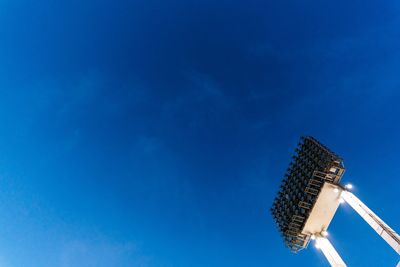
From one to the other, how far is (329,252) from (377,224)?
15.2m

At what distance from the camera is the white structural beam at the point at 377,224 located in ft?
119

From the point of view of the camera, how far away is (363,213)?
144ft

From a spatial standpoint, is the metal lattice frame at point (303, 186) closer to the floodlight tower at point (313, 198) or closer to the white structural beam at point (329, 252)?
the floodlight tower at point (313, 198)

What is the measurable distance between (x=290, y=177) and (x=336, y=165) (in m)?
12.1

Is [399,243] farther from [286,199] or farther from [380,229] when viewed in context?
[286,199]

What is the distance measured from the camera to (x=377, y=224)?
4031 cm

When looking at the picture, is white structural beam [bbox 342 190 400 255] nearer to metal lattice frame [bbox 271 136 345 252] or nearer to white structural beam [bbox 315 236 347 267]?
metal lattice frame [bbox 271 136 345 252]

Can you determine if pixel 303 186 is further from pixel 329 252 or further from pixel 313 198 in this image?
pixel 329 252

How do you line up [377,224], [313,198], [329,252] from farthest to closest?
[313,198] → [329,252] → [377,224]

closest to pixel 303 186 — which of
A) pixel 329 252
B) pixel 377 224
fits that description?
pixel 329 252

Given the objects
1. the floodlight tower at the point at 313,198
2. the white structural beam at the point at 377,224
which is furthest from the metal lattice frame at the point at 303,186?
the white structural beam at the point at 377,224

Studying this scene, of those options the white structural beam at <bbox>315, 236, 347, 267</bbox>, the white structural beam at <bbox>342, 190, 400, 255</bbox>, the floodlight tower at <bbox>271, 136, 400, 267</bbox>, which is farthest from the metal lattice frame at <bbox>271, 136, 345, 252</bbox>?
the white structural beam at <bbox>342, 190, 400, 255</bbox>

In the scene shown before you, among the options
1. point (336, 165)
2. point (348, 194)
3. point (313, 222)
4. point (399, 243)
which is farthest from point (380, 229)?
point (313, 222)

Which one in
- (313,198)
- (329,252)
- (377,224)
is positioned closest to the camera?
(377,224)
